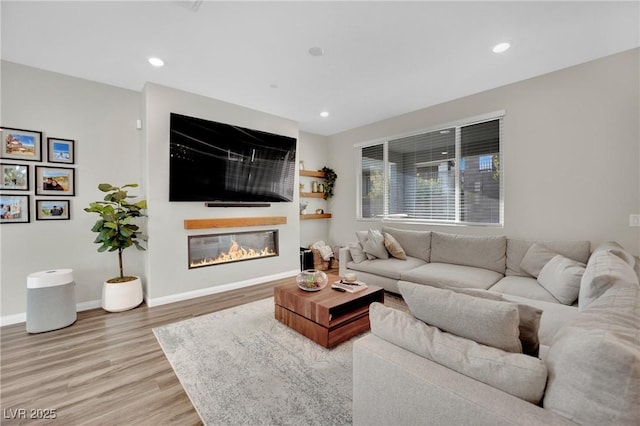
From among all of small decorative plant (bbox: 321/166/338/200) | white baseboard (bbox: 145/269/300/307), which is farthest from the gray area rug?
small decorative plant (bbox: 321/166/338/200)

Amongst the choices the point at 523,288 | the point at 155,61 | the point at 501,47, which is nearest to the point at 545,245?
the point at 523,288

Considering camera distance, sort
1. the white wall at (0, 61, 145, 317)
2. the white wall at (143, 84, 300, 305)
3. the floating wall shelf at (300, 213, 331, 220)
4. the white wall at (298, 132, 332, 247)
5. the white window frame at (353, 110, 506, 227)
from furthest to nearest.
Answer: the white wall at (298, 132, 332, 247)
the floating wall shelf at (300, 213, 331, 220)
the white window frame at (353, 110, 506, 227)
the white wall at (143, 84, 300, 305)
the white wall at (0, 61, 145, 317)

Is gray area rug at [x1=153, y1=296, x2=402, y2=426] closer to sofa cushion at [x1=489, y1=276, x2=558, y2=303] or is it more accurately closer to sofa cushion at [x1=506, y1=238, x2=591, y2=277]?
sofa cushion at [x1=489, y1=276, x2=558, y2=303]

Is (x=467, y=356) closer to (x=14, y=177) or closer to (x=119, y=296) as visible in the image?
(x=119, y=296)

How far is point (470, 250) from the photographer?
345 cm

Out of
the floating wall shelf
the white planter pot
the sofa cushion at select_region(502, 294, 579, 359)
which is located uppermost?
the floating wall shelf

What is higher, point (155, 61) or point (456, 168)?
point (155, 61)

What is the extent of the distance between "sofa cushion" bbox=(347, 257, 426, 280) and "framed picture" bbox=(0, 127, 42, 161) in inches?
157

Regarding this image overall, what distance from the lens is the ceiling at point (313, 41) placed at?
6.95 feet

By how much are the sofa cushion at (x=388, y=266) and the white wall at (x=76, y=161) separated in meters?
3.01

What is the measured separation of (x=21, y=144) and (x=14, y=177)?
1.21 feet

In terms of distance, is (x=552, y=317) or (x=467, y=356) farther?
(x=552, y=317)

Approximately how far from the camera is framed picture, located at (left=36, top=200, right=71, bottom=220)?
3012mm

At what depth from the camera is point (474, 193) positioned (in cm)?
378
